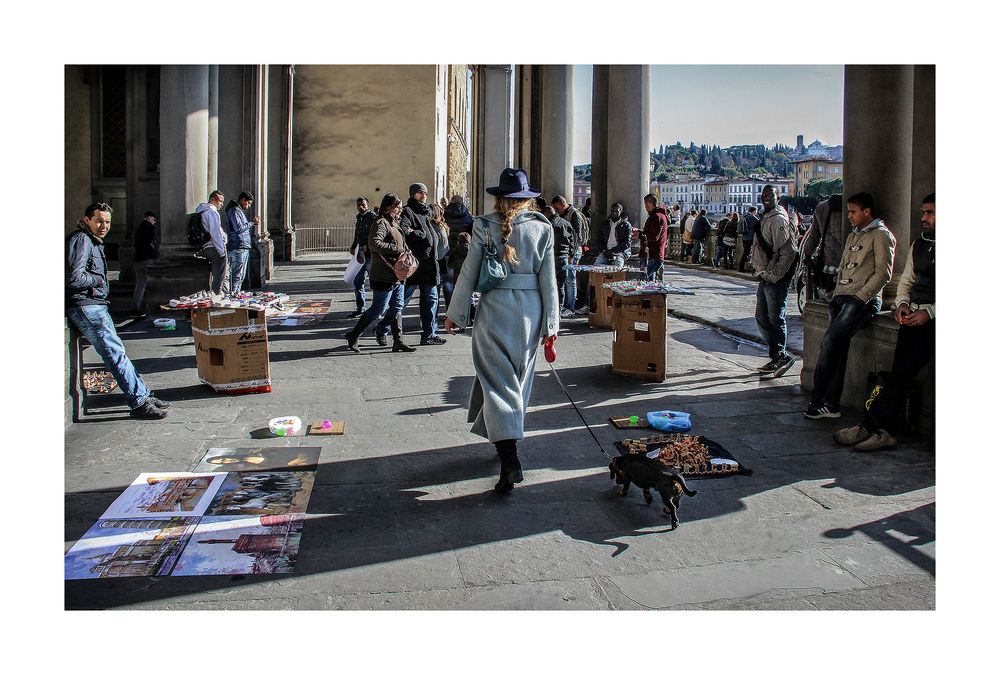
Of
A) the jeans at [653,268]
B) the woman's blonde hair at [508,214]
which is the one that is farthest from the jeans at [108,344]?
the jeans at [653,268]

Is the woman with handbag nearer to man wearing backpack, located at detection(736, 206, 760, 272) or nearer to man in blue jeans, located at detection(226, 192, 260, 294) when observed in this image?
man in blue jeans, located at detection(226, 192, 260, 294)

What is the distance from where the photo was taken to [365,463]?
6160mm

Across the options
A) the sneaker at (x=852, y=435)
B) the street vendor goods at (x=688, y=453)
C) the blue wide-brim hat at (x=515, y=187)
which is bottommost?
the street vendor goods at (x=688, y=453)

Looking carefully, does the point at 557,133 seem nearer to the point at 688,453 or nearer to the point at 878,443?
the point at 878,443

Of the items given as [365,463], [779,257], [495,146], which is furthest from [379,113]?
[365,463]

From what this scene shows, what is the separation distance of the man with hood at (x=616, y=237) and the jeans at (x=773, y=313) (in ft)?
19.1

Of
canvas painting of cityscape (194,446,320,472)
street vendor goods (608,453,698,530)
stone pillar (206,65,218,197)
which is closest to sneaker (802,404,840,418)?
street vendor goods (608,453,698,530)

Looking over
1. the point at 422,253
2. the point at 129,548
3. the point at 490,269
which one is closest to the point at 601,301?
the point at 422,253

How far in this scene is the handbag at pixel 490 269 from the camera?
18.5 feet

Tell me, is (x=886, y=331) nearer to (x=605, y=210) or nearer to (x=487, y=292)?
(x=487, y=292)

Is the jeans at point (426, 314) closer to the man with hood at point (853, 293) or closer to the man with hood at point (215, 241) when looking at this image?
the man with hood at point (215, 241)

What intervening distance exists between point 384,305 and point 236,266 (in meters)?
4.32

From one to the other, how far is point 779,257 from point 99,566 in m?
6.95

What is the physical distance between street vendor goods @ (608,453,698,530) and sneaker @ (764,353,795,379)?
3.96 metres
